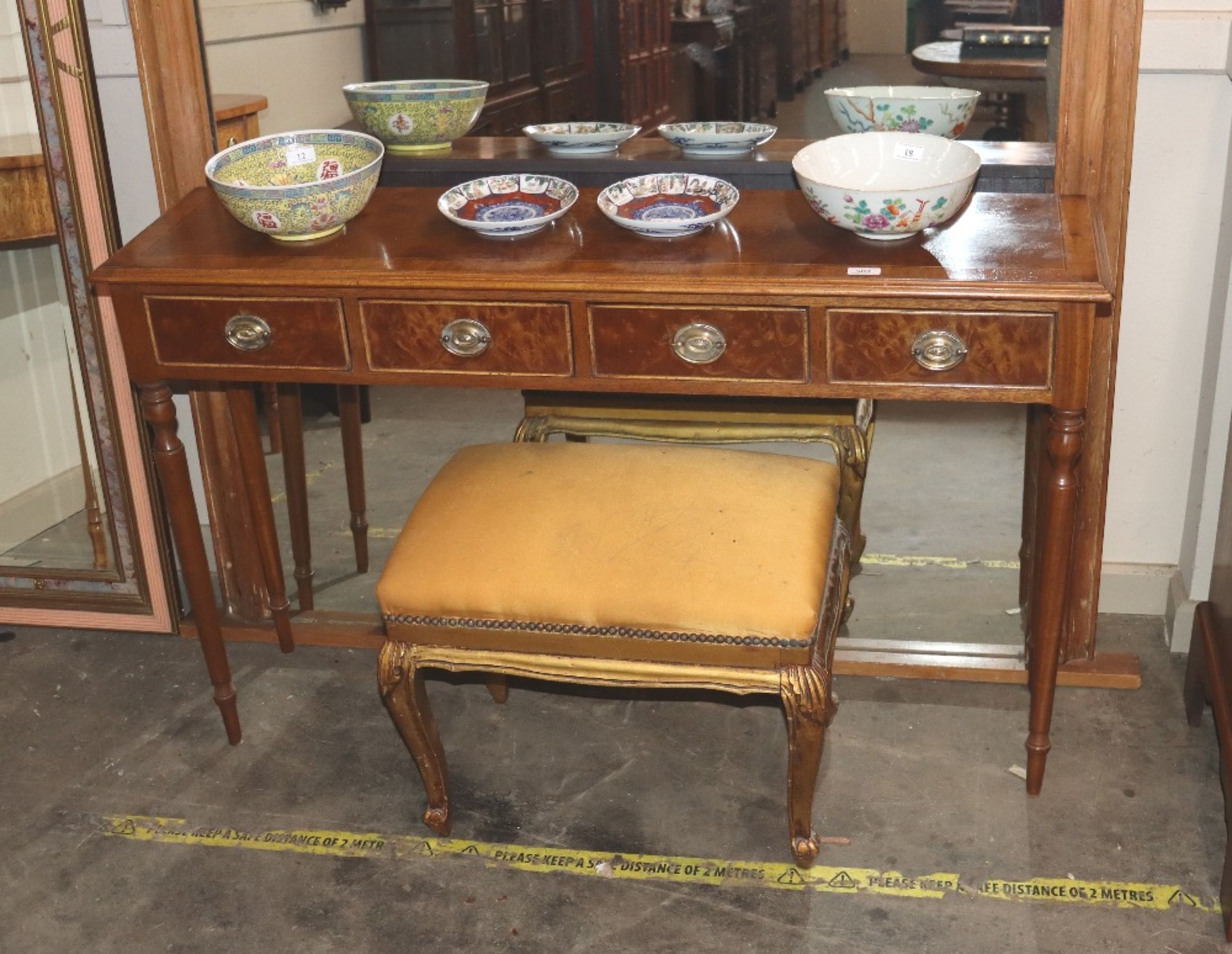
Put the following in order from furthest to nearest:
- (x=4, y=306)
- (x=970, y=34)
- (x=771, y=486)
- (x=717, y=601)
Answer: (x=4, y=306), (x=970, y=34), (x=771, y=486), (x=717, y=601)

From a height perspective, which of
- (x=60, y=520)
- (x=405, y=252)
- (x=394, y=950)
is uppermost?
(x=405, y=252)

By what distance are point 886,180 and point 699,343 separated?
0.45 metres

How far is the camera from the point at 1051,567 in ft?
6.59

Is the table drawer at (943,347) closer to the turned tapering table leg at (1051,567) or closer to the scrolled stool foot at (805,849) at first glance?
the turned tapering table leg at (1051,567)

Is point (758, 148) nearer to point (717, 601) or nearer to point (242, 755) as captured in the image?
point (717, 601)

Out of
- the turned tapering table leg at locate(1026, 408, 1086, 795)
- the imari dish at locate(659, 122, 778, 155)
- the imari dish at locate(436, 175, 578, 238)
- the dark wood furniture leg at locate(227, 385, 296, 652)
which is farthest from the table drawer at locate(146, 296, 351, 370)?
the turned tapering table leg at locate(1026, 408, 1086, 795)

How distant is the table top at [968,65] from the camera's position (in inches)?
83.6

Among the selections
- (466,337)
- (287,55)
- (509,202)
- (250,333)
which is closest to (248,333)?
(250,333)

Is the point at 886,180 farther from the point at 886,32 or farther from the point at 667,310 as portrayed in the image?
the point at 667,310

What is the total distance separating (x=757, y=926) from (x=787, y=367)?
2.60 ft

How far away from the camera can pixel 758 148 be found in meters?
2.24

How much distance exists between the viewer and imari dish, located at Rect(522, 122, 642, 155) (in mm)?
2279

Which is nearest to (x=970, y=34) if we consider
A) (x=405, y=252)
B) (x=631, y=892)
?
(x=405, y=252)

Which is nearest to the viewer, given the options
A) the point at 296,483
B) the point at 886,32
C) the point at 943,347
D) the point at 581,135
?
the point at 943,347
